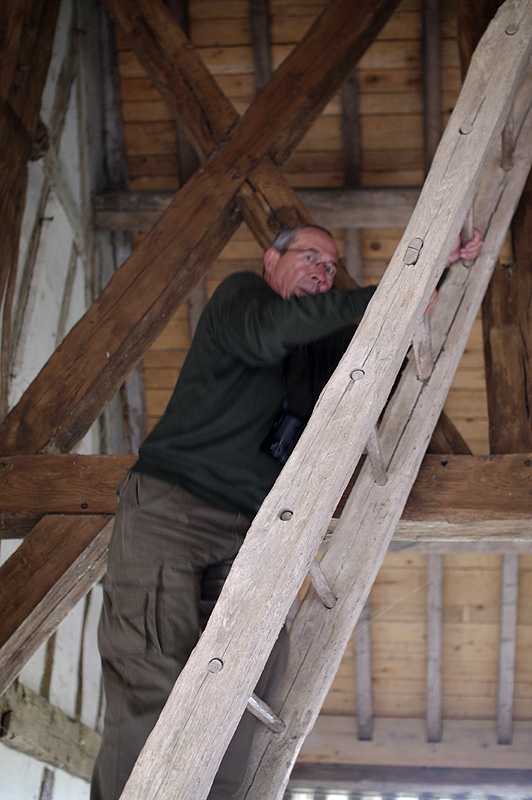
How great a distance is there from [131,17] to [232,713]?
2525 millimetres

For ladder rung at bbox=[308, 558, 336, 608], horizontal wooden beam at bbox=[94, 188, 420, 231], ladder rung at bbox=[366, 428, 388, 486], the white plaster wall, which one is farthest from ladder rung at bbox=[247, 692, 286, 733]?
horizontal wooden beam at bbox=[94, 188, 420, 231]

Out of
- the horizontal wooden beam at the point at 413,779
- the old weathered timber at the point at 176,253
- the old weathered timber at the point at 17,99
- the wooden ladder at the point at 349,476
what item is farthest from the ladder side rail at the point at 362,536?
the horizontal wooden beam at the point at 413,779

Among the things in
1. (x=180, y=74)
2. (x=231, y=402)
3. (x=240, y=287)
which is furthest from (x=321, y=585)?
(x=180, y=74)

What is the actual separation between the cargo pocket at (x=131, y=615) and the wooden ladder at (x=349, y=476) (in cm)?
27

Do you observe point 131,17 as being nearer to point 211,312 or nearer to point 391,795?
point 211,312

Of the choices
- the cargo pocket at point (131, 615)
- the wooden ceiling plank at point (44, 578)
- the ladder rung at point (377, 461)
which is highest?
the ladder rung at point (377, 461)

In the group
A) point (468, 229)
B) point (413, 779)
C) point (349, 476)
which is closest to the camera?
point (349, 476)

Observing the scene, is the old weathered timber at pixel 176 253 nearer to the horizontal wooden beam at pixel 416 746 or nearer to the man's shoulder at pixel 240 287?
the man's shoulder at pixel 240 287

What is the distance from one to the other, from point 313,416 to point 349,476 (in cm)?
10

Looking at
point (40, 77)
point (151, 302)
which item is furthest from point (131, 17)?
point (151, 302)

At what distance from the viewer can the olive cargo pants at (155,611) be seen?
126cm

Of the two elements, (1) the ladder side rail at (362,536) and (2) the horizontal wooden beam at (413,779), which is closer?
(1) the ladder side rail at (362,536)

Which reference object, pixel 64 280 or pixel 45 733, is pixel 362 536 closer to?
→ pixel 45 733

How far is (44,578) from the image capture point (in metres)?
1.99
